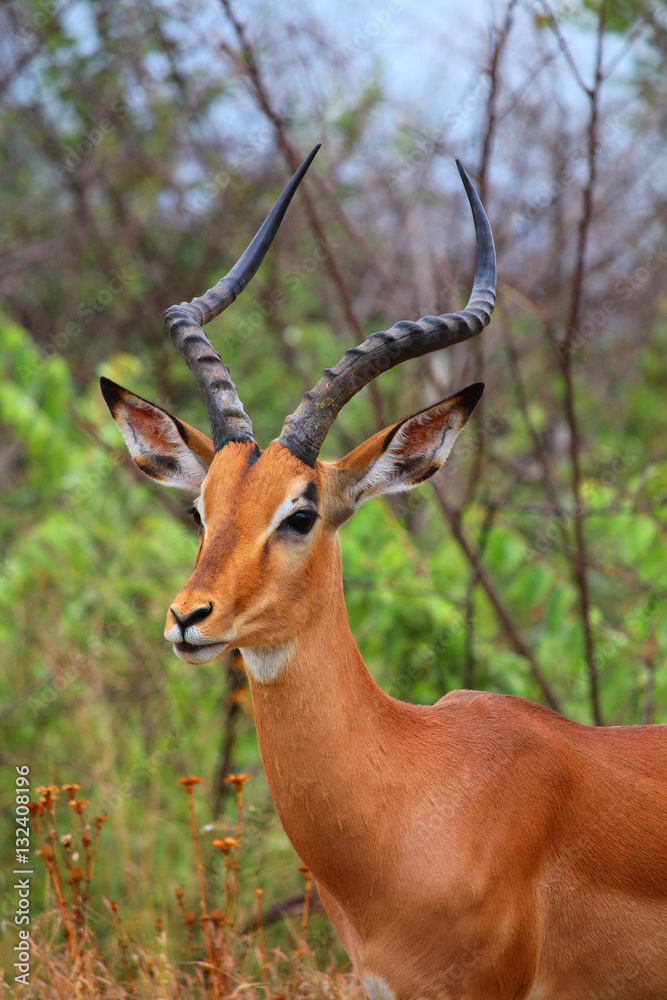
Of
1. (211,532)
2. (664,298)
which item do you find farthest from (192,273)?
(211,532)

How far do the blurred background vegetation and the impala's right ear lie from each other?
6.35 ft

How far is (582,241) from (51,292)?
469 inches

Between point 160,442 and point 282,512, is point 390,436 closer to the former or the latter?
point 282,512

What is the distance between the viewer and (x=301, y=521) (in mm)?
3613

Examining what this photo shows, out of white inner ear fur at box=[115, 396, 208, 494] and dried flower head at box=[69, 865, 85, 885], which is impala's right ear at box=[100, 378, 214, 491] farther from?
dried flower head at box=[69, 865, 85, 885]

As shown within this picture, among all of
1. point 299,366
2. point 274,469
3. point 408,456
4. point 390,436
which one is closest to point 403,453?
point 408,456

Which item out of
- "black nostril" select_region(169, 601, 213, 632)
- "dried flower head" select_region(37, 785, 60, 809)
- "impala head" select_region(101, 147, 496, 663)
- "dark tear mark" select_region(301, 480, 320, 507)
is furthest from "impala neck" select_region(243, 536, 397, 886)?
"dried flower head" select_region(37, 785, 60, 809)

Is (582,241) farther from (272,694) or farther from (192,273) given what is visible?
(192,273)

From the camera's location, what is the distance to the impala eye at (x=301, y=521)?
142 inches

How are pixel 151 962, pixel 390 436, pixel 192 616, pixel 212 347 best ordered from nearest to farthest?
pixel 192 616, pixel 390 436, pixel 212 347, pixel 151 962

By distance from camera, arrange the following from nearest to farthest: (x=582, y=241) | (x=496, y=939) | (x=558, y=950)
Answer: (x=496, y=939), (x=558, y=950), (x=582, y=241)

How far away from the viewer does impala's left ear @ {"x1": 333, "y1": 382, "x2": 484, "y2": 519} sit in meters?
3.88

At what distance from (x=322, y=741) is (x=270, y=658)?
357mm

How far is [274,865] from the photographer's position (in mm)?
7020
